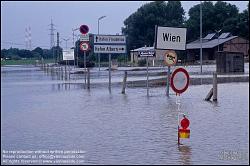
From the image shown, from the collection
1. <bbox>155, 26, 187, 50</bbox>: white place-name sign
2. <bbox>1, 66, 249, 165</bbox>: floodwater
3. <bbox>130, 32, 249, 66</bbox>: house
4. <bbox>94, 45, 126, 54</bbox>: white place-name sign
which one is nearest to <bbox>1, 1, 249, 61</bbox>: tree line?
<bbox>130, 32, 249, 66</bbox>: house

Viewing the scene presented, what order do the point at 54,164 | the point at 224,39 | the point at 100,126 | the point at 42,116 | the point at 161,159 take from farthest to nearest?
the point at 224,39 → the point at 42,116 → the point at 100,126 → the point at 161,159 → the point at 54,164

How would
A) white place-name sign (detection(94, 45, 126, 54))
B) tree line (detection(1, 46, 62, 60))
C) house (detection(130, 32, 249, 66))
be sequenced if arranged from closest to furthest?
1. white place-name sign (detection(94, 45, 126, 54))
2. tree line (detection(1, 46, 62, 60))
3. house (detection(130, 32, 249, 66))

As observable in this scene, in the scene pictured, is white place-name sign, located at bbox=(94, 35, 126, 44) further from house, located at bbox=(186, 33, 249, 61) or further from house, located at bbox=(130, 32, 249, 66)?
house, located at bbox=(186, 33, 249, 61)

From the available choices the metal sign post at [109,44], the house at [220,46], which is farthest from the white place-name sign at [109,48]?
the house at [220,46]

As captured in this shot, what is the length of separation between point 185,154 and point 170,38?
1263 centimetres

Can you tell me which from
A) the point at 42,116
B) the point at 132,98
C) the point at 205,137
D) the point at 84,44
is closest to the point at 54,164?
the point at 205,137

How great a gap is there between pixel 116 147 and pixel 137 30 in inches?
4448

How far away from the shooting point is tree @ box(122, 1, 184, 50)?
400ft

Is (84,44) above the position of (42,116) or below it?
above

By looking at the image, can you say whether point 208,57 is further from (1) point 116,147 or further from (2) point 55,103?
(1) point 116,147

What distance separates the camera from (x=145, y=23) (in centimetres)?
12288

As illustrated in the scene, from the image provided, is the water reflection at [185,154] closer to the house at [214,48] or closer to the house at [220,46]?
the house at [214,48]

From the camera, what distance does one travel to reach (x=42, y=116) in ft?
53.5

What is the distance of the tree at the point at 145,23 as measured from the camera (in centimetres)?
12206
